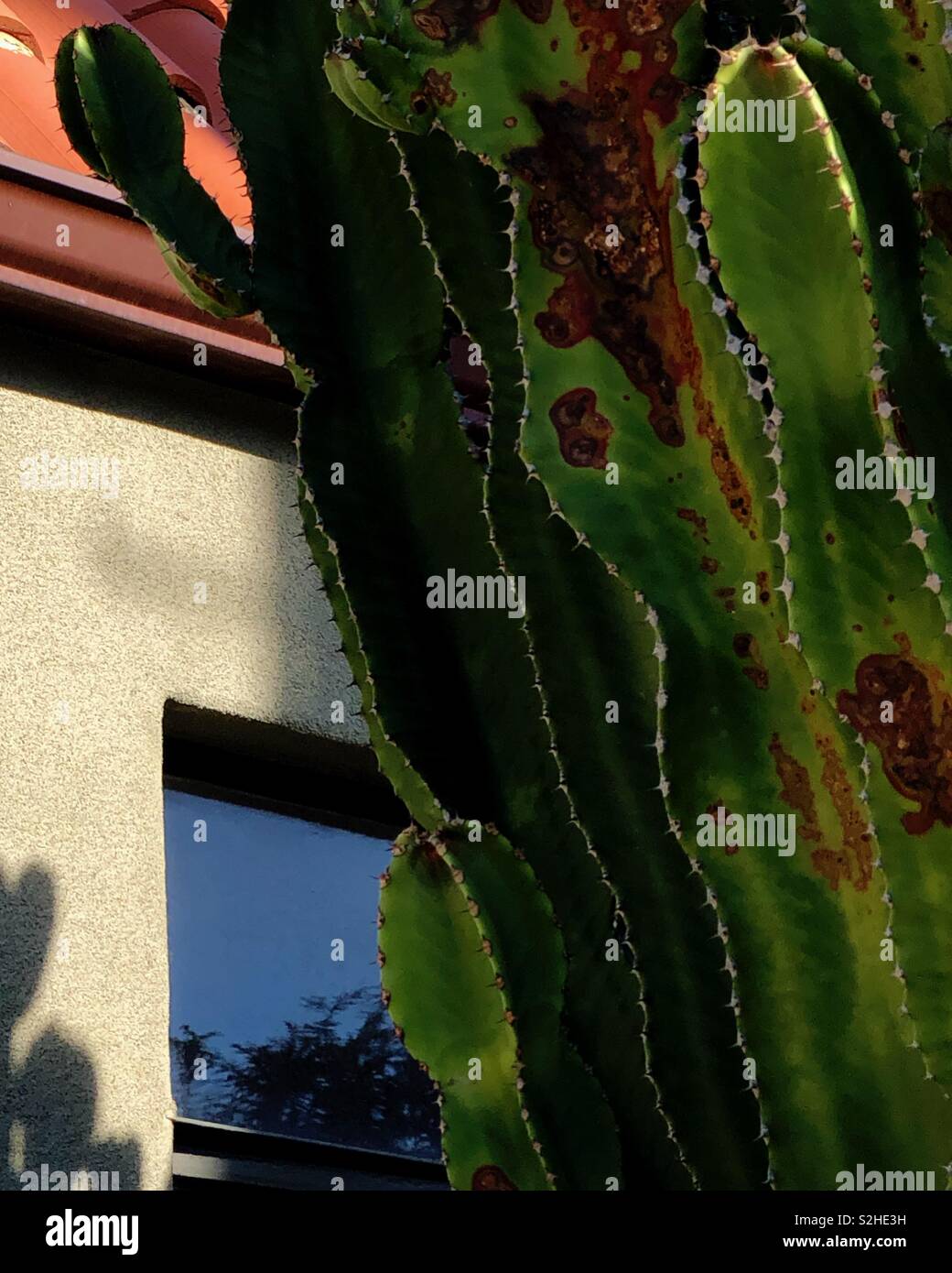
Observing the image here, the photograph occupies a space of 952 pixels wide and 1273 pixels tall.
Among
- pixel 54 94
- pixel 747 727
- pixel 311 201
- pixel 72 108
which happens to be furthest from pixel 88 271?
pixel 747 727

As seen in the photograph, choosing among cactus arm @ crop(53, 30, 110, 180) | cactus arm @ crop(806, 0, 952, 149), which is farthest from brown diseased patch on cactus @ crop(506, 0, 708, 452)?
cactus arm @ crop(53, 30, 110, 180)

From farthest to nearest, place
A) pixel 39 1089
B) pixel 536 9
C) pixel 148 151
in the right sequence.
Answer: pixel 39 1089 < pixel 148 151 < pixel 536 9

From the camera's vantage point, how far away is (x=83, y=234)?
2828 millimetres

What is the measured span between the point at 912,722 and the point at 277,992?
7.10 feet


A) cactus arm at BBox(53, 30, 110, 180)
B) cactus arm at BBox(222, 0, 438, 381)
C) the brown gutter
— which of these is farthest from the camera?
the brown gutter

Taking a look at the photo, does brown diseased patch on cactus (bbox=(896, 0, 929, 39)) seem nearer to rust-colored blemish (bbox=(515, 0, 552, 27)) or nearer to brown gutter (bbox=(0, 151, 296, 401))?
rust-colored blemish (bbox=(515, 0, 552, 27))

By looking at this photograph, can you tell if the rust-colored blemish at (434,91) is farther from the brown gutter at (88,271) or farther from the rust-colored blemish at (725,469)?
the brown gutter at (88,271)

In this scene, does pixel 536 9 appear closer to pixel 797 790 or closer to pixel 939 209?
pixel 939 209

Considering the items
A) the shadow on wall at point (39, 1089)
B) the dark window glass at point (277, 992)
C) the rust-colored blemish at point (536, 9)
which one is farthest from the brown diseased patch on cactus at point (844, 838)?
the dark window glass at point (277, 992)

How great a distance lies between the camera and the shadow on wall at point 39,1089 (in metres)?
2.50

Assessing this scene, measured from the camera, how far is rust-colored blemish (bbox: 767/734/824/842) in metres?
1.27

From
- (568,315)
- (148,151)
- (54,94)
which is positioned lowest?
(568,315)

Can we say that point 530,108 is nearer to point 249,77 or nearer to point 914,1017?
point 249,77

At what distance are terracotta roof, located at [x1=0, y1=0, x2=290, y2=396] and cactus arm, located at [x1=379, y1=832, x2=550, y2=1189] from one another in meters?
1.82
